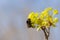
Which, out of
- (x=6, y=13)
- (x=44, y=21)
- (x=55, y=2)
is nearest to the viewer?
(x=44, y=21)

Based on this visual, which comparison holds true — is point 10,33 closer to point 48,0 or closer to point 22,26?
point 22,26

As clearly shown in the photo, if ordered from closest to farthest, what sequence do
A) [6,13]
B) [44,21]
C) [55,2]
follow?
1. [44,21]
2. [55,2]
3. [6,13]

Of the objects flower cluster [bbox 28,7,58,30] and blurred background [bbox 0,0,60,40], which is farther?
blurred background [bbox 0,0,60,40]

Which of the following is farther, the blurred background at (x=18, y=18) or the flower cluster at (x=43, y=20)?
the blurred background at (x=18, y=18)

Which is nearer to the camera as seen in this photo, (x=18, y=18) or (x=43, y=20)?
(x=43, y=20)

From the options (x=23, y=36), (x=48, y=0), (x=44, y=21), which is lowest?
(x=23, y=36)

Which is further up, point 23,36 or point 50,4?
point 50,4

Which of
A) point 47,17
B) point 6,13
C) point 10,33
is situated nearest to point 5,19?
point 6,13

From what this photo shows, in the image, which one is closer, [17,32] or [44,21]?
[44,21]
